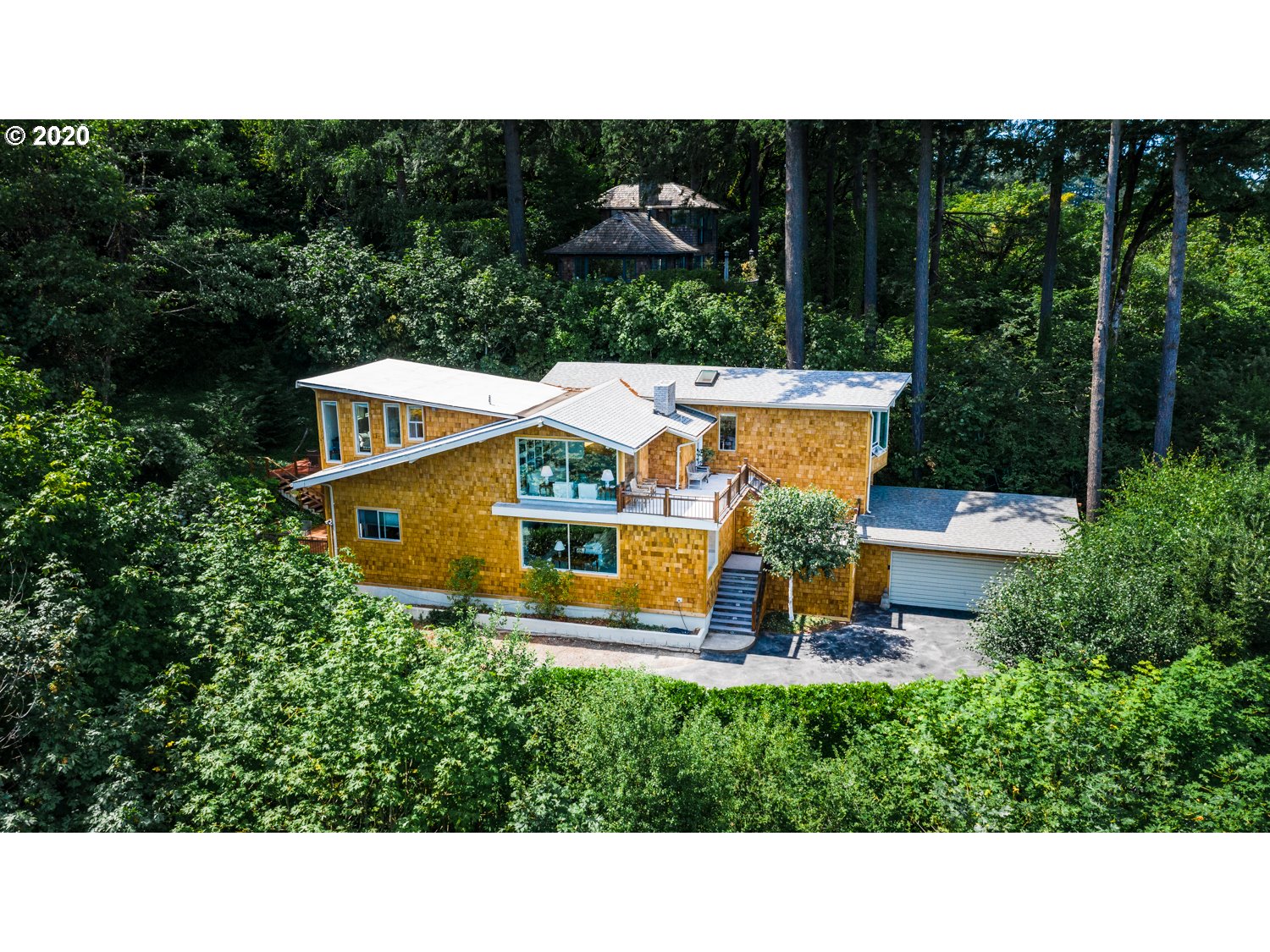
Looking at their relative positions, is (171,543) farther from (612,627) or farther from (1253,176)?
(1253,176)

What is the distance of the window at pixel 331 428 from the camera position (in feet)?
67.4

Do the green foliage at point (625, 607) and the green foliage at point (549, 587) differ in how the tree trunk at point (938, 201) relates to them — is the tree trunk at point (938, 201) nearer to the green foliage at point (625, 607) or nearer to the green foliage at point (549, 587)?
the green foliage at point (625, 607)

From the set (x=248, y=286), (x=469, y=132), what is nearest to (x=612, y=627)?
(x=248, y=286)

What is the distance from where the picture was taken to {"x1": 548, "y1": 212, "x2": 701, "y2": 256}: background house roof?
30109 mm

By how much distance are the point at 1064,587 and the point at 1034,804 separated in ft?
17.0

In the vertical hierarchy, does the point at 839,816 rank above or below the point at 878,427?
below

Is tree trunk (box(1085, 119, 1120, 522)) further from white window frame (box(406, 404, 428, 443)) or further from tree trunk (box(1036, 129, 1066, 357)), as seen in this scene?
A: white window frame (box(406, 404, 428, 443))

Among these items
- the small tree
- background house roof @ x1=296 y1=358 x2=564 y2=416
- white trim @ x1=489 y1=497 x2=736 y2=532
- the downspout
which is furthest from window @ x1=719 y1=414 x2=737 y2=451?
the downspout

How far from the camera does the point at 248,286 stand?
80.6 ft

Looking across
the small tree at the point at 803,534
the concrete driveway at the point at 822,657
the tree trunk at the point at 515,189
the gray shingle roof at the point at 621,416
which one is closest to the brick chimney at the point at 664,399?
the gray shingle roof at the point at 621,416

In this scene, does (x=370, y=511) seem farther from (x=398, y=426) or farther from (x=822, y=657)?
(x=822, y=657)

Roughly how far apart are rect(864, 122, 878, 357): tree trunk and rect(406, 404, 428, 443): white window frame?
1403 cm

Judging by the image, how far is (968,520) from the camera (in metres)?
20.9

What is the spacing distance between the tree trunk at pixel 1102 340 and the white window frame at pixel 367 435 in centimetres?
1651
